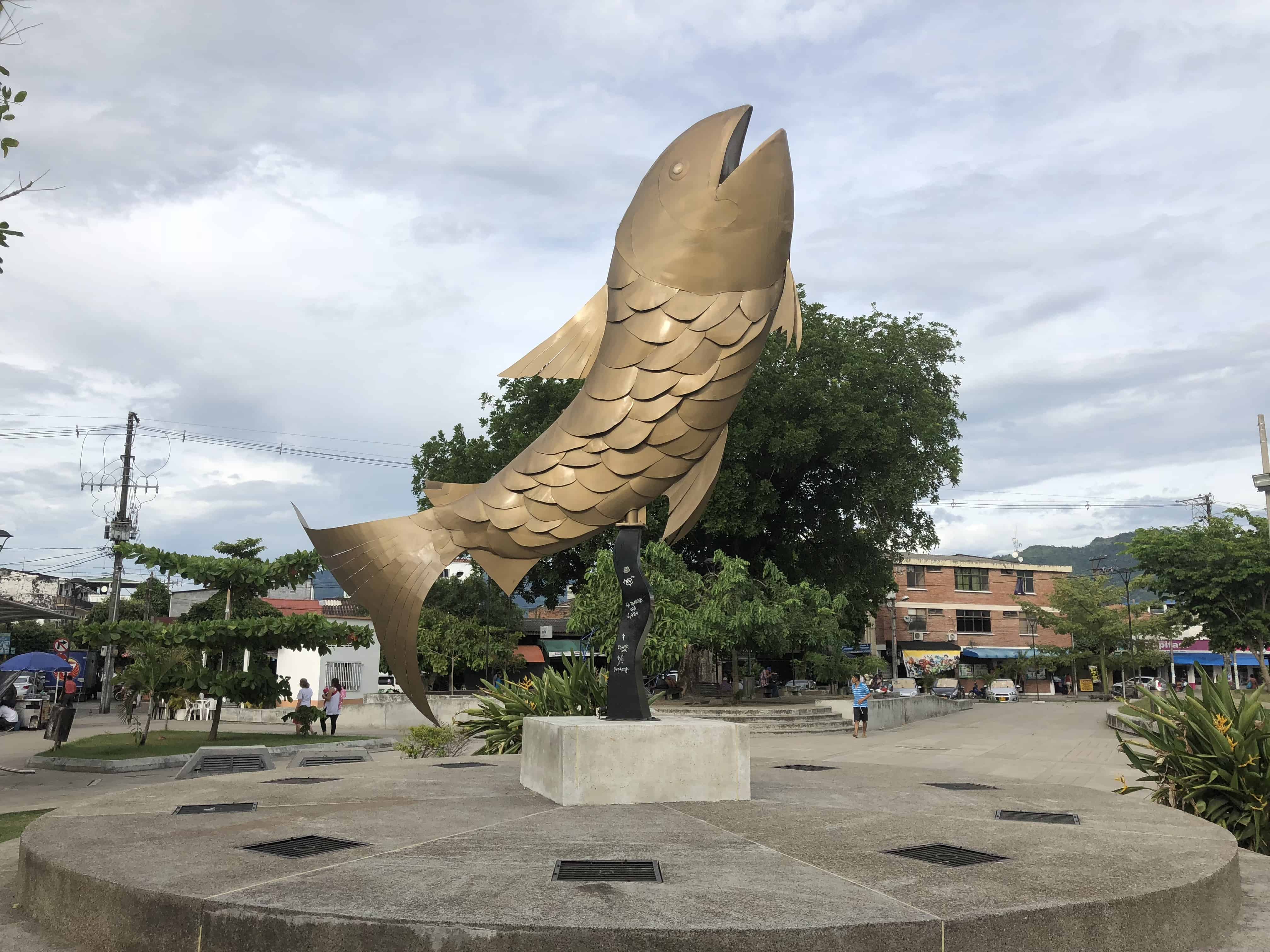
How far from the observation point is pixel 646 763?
647cm

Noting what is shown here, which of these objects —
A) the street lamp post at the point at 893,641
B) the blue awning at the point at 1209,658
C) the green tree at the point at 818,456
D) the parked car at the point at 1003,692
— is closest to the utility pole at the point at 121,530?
the green tree at the point at 818,456

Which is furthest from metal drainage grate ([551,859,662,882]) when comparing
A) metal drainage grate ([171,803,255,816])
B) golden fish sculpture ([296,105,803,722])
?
golden fish sculpture ([296,105,803,722])

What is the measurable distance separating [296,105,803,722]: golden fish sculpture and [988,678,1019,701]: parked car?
139 ft

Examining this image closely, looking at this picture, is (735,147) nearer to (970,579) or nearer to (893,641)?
(893,641)

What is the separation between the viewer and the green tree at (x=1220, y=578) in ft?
101

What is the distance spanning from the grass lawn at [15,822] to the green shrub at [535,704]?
4826 millimetres

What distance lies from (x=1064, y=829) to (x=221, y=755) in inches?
329

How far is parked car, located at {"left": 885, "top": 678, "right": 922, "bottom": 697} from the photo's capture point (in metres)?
36.3

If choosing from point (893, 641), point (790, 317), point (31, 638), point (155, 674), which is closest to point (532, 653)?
point (893, 641)

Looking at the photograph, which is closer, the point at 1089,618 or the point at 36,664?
the point at 36,664

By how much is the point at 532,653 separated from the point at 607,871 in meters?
41.2

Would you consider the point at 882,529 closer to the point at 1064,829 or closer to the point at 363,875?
the point at 1064,829

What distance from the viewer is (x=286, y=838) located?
4879 millimetres

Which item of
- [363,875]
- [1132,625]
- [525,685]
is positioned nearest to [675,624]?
[525,685]
